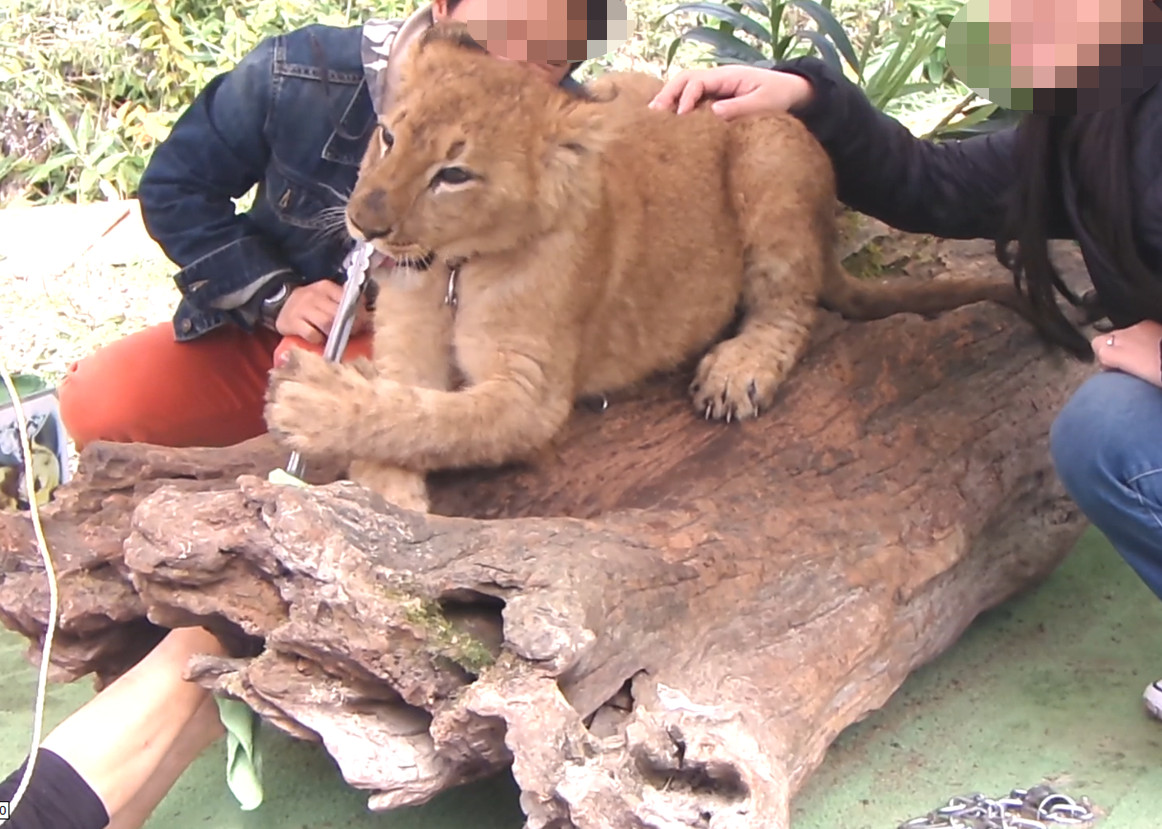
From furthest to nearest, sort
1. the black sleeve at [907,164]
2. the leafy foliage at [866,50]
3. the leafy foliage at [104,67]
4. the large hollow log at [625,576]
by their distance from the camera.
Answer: the leafy foliage at [104,67], the leafy foliage at [866,50], the black sleeve at [907,164], the large hollow log at [625,576]

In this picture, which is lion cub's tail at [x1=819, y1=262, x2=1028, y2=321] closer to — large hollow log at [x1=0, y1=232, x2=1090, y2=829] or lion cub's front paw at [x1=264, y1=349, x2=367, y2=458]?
large hollow log at [x1=0, y1=232, x2=1090, y2=829]

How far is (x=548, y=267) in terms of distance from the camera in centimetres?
267

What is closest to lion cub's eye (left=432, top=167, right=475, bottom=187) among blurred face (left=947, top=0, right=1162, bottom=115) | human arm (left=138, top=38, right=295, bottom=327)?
human arm (left=138, top=38, right=295, bottom=327)

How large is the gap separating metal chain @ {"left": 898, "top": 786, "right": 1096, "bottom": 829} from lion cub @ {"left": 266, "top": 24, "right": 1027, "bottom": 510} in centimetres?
101

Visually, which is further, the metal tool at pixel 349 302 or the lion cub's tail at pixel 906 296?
the lion cub's tail at pixel 906 296

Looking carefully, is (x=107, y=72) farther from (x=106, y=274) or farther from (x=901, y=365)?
(x=901, y=365)

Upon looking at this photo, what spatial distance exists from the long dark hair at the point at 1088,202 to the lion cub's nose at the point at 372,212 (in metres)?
1.38

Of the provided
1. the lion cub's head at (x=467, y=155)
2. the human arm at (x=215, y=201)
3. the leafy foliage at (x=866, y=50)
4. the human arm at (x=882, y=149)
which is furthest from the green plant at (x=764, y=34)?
the lion cub's head at (x=467, y=155)

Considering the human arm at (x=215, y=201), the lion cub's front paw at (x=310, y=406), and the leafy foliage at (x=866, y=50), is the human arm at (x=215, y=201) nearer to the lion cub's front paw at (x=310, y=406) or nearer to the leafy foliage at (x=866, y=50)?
the lion cub's front paw at (x=310, y=406)

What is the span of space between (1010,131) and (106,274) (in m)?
4.03

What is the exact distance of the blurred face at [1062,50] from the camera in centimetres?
228

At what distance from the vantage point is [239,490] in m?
2.09

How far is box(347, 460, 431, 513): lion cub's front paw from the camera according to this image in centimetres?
250

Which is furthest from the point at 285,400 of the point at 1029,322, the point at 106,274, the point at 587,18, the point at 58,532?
the point at 106,274
